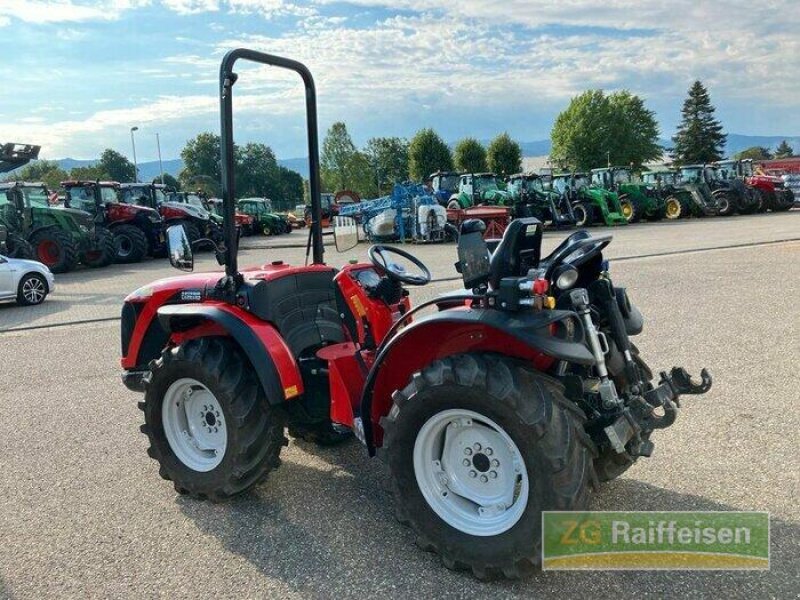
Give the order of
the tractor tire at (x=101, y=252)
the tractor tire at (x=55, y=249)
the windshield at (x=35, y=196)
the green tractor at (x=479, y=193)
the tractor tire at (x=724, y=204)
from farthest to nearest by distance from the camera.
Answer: the tractor tire at (x=724, y=204) < the green tractor at (x=479, y=193) < the tractor tire at (x=101, y=252) < the windshield at (x=35, y=196) < the tractor tire at (x=55, y=249)

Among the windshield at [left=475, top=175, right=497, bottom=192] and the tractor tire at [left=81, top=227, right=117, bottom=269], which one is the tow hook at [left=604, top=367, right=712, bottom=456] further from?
the windshield at [left=475, top=175, right=497, bottom=192]

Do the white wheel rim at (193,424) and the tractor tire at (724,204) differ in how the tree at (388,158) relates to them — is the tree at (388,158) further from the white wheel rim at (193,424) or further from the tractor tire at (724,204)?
the white wheel rim at (193,424)

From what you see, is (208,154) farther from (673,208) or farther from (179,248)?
(673,208)

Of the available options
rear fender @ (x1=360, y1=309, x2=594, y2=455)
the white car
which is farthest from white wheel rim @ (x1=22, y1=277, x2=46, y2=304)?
rear fender @ (x1=360, y1=309, x2=594, y2=455)

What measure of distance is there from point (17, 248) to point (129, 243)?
3961 mm

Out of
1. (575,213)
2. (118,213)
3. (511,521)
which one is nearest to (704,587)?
(511,521)

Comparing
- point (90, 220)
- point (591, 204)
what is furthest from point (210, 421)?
point (591, 204)

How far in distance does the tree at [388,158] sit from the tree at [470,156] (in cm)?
1046

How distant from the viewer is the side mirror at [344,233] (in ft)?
12.9

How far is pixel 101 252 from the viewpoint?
18375mm

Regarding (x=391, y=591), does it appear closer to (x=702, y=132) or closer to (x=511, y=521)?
(x=511, y=521)

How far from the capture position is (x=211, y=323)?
3.69 meters

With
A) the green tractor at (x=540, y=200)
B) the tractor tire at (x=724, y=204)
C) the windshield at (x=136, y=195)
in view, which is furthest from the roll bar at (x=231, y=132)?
the tractor tire at (x=724, y=204)

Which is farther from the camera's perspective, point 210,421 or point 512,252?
point 210,421
